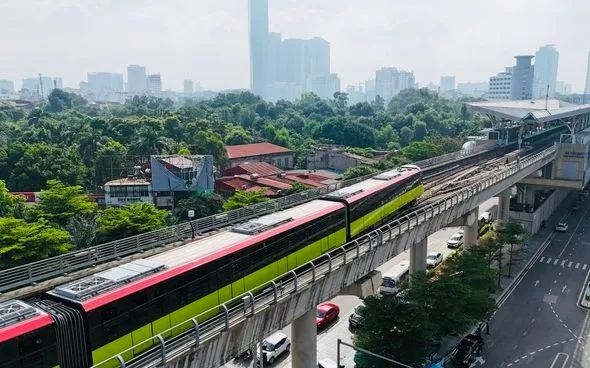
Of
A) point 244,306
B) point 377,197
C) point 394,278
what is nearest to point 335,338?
point 377,197

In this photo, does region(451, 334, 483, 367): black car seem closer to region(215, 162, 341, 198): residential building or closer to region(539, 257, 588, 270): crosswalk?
region(539, 257, 588, 270): crosswalk

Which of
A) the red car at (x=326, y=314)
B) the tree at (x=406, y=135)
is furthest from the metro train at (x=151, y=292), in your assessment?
the tree at (x=406, y=135)

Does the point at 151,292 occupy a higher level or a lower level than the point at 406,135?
higher

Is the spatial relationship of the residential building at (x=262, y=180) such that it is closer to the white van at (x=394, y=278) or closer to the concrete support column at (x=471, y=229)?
the white van at (x=394, y=278)

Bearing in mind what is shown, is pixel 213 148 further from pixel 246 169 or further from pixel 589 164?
pixel 589 164

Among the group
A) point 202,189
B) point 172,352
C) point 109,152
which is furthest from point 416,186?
point 109,152

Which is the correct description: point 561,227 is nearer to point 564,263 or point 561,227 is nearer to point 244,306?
point 564,263

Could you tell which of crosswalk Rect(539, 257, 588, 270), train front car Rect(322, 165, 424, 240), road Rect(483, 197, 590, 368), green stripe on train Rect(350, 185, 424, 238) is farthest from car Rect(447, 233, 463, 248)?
train front car Rect(322, 165, 424, 240)

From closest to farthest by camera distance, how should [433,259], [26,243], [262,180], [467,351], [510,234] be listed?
1. [467,351]
2. [26,243]
3. [510,234]
4. [433,259]
5. [262,180]
